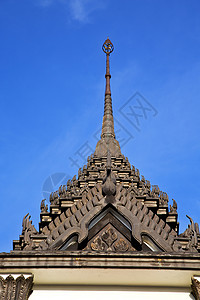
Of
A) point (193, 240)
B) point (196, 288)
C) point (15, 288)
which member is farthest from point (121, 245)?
point (15, 288)

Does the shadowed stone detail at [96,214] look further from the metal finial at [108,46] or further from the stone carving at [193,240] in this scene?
the metal finial at [108,46]

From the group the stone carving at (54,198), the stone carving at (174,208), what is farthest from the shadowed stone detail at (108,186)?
the stone carving at (54,198)

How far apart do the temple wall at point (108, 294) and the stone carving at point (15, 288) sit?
0.32 metres

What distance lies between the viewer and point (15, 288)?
12641 millimetres

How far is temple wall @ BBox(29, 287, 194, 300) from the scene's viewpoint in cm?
1289

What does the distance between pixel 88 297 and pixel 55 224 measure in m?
3.51

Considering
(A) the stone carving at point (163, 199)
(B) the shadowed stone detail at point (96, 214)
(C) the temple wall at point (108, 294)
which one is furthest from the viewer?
(A) the stone carving at point (163, 199)

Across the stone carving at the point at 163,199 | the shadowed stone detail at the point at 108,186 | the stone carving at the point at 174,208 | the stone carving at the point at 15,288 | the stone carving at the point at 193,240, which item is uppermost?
the stone carving at the point at 163,199

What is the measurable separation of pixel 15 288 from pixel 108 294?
6.88 feet

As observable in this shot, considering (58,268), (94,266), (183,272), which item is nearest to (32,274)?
(58,268)

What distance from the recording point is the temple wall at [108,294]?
12891 millimetres

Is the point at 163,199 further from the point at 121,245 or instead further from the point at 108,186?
the point at 121,245

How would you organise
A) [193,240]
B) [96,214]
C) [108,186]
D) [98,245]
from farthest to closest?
[108,186]
[193,240]
[96,214]
[98,245]

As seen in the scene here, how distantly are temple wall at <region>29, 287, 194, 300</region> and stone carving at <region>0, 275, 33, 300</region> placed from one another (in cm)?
32
